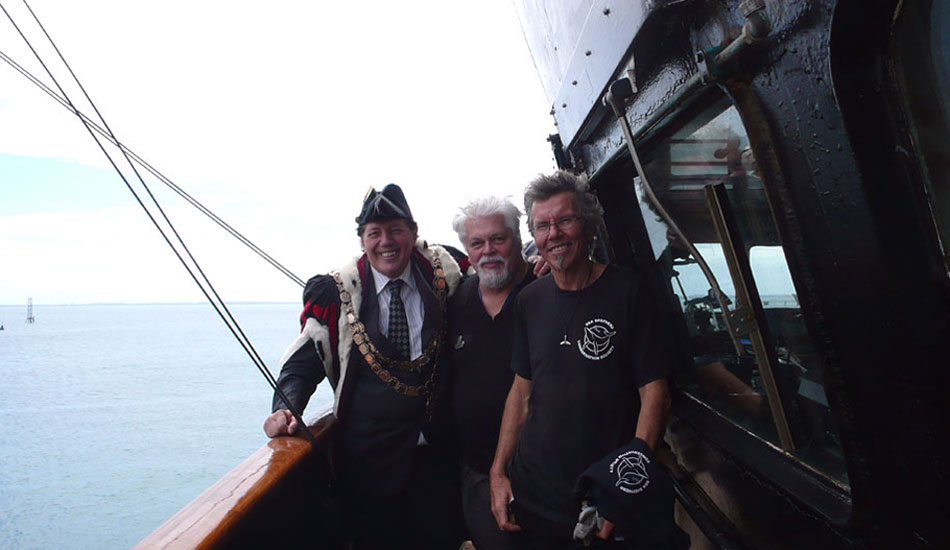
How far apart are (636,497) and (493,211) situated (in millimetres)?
1235

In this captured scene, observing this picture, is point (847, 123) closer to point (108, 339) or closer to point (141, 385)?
point (141, 385)

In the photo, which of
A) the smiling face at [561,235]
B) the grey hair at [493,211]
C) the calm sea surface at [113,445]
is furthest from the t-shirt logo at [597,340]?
the calm sea surface at [113,445]

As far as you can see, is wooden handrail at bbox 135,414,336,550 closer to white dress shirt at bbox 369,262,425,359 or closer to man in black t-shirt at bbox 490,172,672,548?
white dress shirt at bbox 369,262,425,359

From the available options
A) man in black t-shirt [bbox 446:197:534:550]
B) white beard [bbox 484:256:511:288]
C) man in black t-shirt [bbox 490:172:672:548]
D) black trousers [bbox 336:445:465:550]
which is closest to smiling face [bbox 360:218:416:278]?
man in black t-shirt [bbox 446:197:534:550]

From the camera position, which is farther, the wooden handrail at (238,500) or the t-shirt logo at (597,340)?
the t-shirt logo at (597,340)

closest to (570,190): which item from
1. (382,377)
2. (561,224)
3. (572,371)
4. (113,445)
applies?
(561,224)

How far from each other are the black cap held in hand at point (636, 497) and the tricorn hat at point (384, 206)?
4.79 ft

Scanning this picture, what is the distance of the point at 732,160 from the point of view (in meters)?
1.32

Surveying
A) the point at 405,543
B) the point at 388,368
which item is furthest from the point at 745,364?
the point at 405,543

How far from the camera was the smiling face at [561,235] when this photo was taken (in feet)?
5.41

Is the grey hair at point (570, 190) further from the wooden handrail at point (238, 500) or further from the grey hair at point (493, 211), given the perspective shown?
the wooden handrail at point (238, 500)

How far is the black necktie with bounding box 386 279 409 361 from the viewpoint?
2.25 meters

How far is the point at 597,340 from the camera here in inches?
60.7

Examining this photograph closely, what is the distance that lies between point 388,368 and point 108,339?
315 feet
